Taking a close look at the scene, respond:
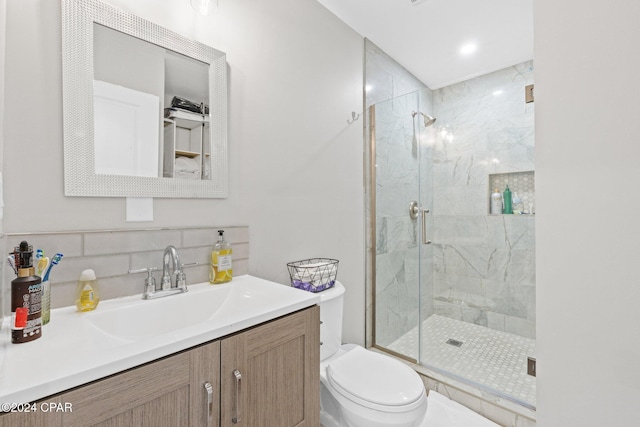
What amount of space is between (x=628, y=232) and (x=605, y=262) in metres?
0.08

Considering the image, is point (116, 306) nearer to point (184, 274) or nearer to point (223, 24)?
point (184, 274)

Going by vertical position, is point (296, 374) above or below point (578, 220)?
below

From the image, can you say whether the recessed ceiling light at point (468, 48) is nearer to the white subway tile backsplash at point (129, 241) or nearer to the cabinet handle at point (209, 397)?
the white subway tile backsplash at point (129, 241)

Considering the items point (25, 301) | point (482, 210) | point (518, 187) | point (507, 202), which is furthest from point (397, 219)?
point (25, 301)

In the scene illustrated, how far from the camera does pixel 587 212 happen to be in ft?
2.21

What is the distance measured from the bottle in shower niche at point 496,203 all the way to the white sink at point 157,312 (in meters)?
2.45

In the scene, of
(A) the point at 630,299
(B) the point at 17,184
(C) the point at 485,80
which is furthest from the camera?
(C) the point at 485,80

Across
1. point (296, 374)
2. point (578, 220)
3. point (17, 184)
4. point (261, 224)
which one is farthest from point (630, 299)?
point (17, 184)

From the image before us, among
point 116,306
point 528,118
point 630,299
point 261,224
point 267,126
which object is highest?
point 528,118

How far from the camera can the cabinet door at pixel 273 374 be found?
810mm

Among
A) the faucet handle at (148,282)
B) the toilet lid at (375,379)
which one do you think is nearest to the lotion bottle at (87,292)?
the faucet handle at (148,282)

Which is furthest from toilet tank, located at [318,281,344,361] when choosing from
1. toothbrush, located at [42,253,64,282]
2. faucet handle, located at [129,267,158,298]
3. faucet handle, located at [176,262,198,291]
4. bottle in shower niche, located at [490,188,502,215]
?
bottle in shower niche, located at [490,188,502,215]

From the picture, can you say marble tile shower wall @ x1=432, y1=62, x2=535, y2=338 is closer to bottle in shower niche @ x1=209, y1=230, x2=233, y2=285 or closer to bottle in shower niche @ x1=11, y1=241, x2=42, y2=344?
bottle in shower niche @ x1=209, y1=230, x2=233, y2=285

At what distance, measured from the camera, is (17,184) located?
34.8 inches
